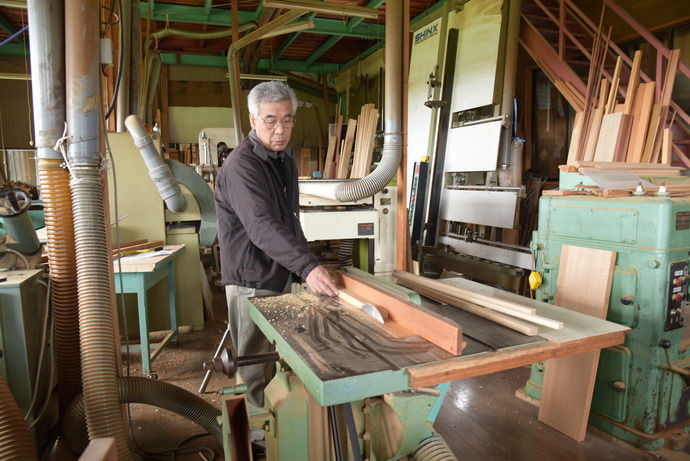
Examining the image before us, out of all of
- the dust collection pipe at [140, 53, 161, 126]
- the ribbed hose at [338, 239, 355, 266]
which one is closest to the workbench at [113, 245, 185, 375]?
the ribbed hose at [338, 239, 355, 266]

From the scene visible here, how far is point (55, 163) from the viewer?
1662 millimetres

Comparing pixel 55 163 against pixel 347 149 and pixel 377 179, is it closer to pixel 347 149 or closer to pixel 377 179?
pixel 377 179

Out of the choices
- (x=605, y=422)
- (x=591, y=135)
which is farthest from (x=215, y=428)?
(x=591, y=135)

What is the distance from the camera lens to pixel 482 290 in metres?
1.74

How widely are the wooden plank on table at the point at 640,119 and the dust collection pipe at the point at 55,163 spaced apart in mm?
3334

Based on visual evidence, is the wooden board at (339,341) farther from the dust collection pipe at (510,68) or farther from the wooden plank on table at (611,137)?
the dust collection pipe at (510,68)

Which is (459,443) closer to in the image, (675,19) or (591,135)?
(591,135)

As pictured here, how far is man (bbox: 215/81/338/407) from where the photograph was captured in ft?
5.11

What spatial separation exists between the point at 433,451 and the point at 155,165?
2.39m

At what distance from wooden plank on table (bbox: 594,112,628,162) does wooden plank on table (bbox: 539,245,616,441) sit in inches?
55.9

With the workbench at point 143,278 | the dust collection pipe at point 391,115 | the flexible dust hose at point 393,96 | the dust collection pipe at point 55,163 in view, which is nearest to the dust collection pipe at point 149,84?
the workbench at point 143,278

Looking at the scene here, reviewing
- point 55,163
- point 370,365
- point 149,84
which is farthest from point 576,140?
point 149,84

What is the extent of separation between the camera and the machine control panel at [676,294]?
5.83ft

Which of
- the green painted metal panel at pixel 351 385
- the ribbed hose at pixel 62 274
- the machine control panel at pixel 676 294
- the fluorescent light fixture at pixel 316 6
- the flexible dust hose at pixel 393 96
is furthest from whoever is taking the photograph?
the fluorescent light fixture at pixel 316 6
